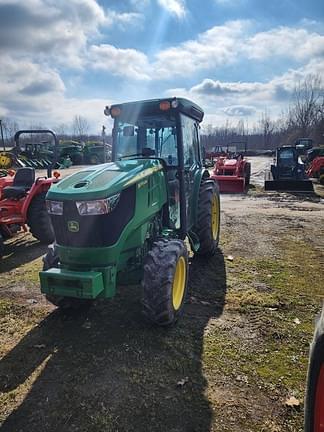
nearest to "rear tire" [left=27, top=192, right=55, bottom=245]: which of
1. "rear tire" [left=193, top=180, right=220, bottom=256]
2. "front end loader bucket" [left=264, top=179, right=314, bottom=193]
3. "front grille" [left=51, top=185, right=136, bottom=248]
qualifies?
"rear tire" [left=193, top=180, right=220, bottom=256]

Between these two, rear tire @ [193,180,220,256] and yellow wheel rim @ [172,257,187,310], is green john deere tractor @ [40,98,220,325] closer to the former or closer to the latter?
yellow wheel rim @ [172,257,187,310]

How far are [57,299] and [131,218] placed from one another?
4.00 ft

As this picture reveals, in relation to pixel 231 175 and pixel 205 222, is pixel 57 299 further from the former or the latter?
pixel 231 175

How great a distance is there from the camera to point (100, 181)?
3.34 m

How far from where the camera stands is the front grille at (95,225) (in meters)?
3.22

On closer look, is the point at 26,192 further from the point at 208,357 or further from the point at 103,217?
the point at 208,357

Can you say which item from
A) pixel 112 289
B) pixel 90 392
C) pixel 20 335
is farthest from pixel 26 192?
pixel 90 392

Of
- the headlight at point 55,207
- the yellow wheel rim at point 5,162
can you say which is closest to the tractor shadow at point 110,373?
the headlight at point 55,207

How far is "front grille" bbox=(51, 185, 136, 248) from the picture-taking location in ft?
10.6

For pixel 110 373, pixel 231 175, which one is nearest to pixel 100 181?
pixel 110 373

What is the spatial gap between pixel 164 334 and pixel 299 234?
4.70m

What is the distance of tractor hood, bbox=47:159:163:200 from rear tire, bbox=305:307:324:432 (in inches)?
80.2

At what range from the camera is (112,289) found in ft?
10.7

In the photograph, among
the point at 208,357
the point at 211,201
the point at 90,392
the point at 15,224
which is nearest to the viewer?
the point at 90,392
